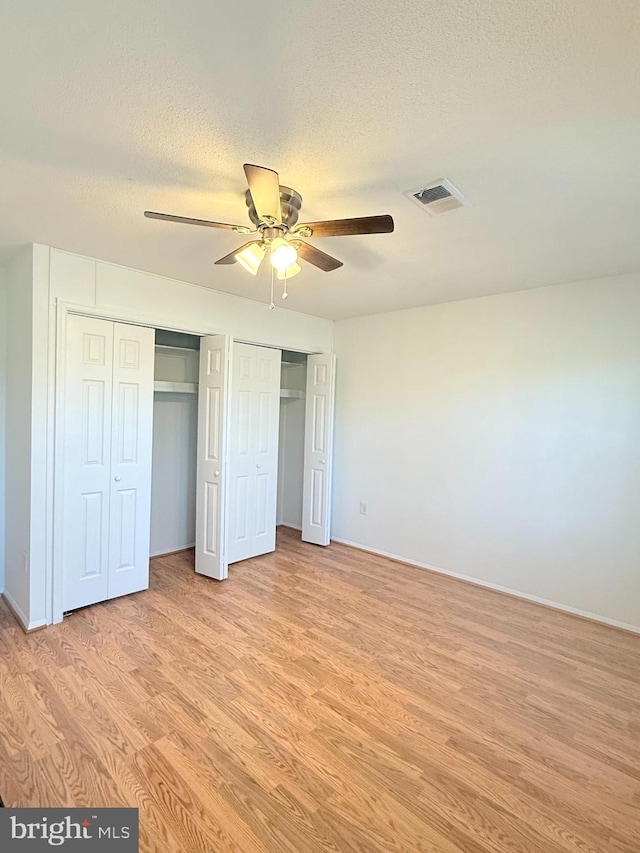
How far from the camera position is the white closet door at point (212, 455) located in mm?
3666

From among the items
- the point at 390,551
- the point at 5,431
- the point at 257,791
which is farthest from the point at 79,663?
the point at 390,551

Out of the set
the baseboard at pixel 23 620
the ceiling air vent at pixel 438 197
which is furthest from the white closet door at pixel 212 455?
the ceiling air vent at pixel 438 197

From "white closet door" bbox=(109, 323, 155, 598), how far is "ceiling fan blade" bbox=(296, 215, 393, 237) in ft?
6.37

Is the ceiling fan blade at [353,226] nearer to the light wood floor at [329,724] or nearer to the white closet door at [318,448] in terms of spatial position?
the light wood floor at [329,724]

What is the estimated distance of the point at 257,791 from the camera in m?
1.67

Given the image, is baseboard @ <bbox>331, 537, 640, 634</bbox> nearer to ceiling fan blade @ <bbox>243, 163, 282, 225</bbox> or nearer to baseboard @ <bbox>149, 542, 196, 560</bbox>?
baseboard @ <bbox>149, 542, 196, 560</bbox>

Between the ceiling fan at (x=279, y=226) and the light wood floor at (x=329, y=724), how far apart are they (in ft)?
7.30

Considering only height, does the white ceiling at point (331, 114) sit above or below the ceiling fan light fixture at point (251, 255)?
above

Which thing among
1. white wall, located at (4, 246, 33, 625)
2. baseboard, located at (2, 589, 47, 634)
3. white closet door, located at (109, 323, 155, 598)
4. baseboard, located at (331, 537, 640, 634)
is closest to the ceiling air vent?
white closet door, located at (109, 323, 155, 598)

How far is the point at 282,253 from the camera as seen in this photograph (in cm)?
186

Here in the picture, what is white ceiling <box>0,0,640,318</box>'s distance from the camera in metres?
1.12

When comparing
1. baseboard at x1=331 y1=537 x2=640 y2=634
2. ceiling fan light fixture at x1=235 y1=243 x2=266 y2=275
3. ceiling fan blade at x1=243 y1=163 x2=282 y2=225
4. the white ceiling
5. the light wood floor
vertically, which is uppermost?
the white ceiling

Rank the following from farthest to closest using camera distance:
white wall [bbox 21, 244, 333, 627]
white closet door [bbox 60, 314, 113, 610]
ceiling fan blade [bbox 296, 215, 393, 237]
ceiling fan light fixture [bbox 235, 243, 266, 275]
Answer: white closet door [bbox 60, 314, 113, 610], white wall [bbox 21, 244, 333, 627], ceiling fan light fixture [bbox 235, 243, 266, 275], ceiling fan blade [bbox 296, 215, 393, 237]

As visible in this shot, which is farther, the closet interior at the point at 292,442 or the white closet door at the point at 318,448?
the closet interior at the point at 292,442
